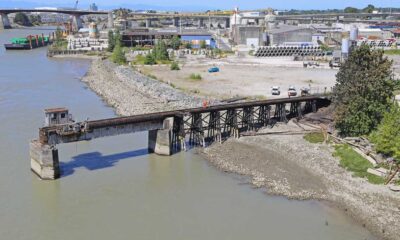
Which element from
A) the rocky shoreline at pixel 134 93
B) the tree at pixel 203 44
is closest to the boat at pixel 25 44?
the tree at pixel 203 44

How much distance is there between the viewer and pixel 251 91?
50.6 meters

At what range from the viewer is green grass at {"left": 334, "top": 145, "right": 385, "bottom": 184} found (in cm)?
2568

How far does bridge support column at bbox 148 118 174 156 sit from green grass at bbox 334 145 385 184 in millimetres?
10148

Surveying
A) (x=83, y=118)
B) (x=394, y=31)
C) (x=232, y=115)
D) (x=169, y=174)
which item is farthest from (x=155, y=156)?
(x=394, y=31)

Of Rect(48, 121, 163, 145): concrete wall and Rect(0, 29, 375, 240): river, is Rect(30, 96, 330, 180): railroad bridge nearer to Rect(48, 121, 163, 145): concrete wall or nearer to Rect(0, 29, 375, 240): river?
Rect(48, 121, 163, 145): concrete wall

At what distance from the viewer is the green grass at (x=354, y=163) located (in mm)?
25684

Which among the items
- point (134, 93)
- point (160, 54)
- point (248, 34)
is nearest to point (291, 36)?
point (248, 34)

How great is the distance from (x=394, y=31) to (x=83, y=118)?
10581 centimetres

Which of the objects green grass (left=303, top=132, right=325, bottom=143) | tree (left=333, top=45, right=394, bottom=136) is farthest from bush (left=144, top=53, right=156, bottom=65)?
tree (left=333, top=45, right=394, bottom=136)

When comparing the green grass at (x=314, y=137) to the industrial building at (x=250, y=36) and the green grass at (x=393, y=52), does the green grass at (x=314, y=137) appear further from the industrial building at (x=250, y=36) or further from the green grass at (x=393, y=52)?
the industrial building at (x=250, y=36)

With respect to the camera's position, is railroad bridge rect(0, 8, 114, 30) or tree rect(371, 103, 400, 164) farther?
railroad bridge rect(0, 8, 114, 30)

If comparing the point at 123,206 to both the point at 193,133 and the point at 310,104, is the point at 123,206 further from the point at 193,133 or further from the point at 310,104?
the point at 310,104

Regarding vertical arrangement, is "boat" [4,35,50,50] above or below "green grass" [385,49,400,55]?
above

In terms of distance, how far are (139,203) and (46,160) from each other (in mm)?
5882
